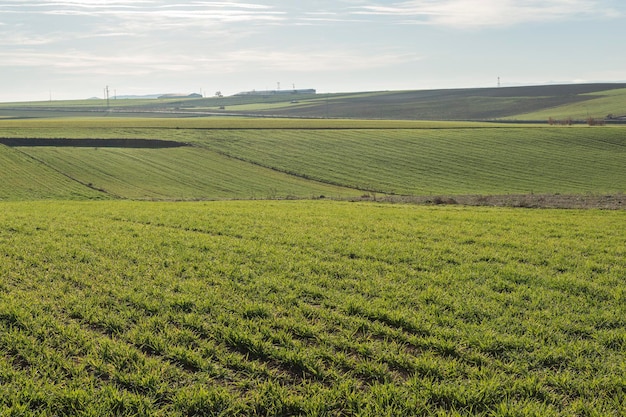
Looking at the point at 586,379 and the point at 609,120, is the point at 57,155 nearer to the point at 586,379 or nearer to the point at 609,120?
Result: the point at 586,379

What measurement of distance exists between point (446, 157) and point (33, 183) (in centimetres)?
4306

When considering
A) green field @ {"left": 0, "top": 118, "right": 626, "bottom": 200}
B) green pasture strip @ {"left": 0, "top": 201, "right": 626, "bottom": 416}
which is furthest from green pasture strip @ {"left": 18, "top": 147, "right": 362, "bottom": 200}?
green pasture strip @ {"left": 0, "top": 201, "right": 626, "bottom": 416}

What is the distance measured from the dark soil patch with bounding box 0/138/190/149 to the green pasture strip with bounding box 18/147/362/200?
12.0ft

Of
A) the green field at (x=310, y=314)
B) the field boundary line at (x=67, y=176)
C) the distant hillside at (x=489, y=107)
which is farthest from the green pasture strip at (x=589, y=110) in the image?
the green field at (x=310, y=314)

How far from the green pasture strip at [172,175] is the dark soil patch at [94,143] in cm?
367

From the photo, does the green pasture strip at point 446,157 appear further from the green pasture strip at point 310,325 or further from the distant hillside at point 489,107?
the distant hillside at point 489,107

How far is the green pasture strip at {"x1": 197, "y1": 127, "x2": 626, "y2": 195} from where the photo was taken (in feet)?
156

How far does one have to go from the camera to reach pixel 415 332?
25.2 ft

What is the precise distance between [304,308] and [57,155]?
2193 inches

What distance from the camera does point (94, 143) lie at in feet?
216

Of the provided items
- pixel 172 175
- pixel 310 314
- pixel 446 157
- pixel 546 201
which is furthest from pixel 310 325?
pixel 446 157

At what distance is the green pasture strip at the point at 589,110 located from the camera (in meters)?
116

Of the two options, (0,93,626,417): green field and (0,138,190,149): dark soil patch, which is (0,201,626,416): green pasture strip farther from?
(0,138,190,149): dark soil patch

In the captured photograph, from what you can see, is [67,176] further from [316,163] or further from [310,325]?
[310,325]
